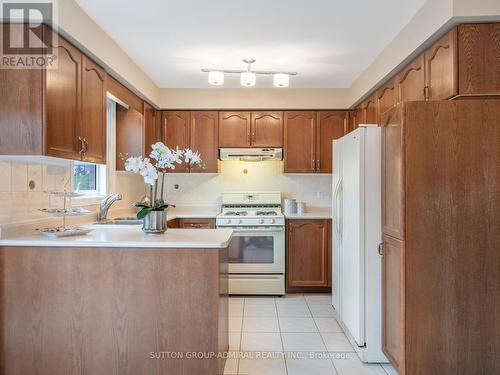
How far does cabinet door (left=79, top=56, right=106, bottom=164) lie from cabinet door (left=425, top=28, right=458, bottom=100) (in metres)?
2.43

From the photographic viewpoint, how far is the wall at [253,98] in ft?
13.4

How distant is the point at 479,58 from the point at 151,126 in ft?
10.6

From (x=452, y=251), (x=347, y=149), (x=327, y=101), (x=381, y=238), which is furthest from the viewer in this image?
(x=327, y=101)

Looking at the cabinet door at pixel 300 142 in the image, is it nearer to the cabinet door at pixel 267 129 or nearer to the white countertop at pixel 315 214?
the cabinet door at pixel 267 129

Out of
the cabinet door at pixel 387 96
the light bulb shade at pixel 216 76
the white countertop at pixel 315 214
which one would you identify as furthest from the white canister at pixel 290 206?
the light bulb shade at pixel 216 76

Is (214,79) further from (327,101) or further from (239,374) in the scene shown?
(239,374)

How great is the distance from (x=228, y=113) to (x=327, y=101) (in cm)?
124

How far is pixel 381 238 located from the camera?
2.36 metres

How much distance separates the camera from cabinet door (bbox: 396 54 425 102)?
7.85 ft

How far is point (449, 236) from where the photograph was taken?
74.6 inches

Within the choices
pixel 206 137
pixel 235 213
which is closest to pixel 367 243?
pixel 235 213

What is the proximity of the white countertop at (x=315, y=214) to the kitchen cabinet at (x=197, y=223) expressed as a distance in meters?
0.90

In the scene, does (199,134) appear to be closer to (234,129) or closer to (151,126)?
(234,129)

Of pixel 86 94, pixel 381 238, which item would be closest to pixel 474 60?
pixel 381 238
